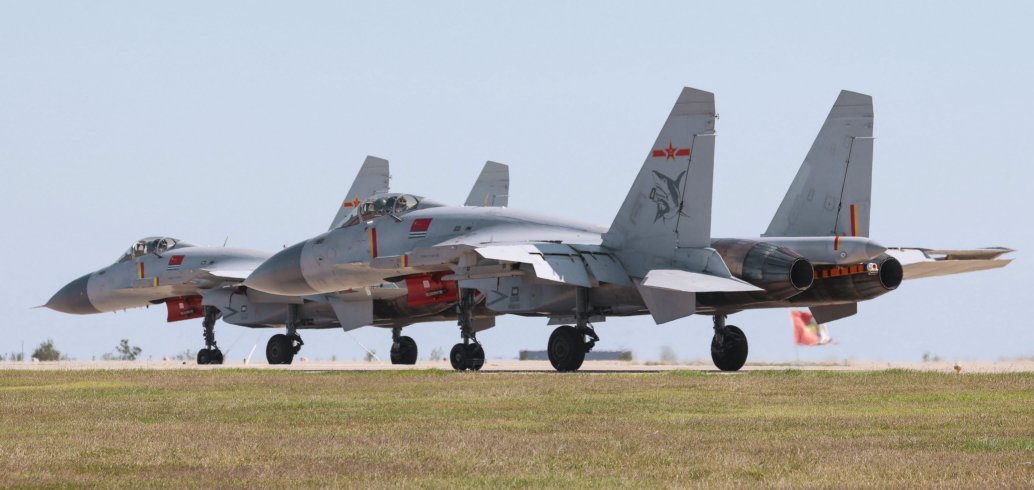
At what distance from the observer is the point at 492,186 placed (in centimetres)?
3762

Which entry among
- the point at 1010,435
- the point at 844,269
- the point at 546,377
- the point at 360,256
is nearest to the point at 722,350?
the point at 844,269

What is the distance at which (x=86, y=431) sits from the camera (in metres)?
12.6

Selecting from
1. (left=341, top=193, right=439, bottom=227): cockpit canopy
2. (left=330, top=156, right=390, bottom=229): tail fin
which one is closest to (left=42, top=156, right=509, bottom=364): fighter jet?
(left=330, top=156, right=390, bottom=229): tail fin

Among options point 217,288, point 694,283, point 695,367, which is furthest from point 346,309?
point 694,283

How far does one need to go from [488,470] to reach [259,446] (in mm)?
2354

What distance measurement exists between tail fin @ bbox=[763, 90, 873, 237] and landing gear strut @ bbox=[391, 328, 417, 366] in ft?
41.5

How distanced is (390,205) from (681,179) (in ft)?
24.0

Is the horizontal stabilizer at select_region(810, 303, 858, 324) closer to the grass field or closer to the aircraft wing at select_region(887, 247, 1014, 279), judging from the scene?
the aircraft wing at select_region(887, 247, 1014, 279)

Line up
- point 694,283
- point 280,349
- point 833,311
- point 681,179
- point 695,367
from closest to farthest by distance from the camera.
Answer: point 694,283 → point 681,179 → point 833,311 → point 695,367 → point 280,349

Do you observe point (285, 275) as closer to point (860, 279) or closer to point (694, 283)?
point (694, 283)

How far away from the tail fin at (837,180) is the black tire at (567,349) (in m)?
4.64

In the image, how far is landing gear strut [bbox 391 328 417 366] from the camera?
37.0 meters

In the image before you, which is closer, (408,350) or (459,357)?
(459,357)

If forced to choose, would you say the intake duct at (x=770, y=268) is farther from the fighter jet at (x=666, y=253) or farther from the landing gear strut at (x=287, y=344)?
the landing gear strut at (x=287, y=344)
